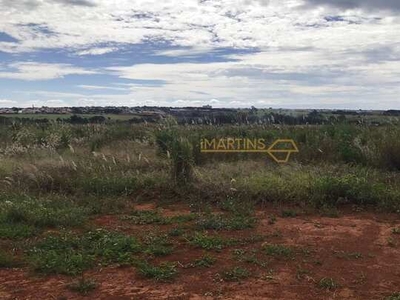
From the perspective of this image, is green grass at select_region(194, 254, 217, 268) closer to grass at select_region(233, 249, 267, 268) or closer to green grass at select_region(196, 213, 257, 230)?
grass at select_region(233, 249, 267, 268)

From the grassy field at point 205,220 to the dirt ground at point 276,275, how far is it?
0.02 meters

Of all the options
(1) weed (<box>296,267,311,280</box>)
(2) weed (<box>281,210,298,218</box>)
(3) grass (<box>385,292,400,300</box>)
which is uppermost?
(2) weed (<box>281,210,298,218</box>)

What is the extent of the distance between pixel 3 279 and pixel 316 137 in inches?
301

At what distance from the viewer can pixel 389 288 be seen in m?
3.92

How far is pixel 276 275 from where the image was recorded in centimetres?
419

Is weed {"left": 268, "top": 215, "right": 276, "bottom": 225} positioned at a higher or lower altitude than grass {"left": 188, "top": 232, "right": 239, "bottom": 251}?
higher

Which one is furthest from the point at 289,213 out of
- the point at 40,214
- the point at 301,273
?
the point at 40,214

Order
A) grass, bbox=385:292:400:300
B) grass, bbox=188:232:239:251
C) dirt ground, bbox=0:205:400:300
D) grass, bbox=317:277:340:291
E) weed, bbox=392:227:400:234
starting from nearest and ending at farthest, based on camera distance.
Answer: grass, bbox=385:292:400:300
dirt ground, bbox=0:205:400:300
grass, bbox=317:277:340:291
grass, bbox=188:232:239:251
weed, bbox=392:227:400:234

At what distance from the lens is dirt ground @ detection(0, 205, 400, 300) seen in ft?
12.5

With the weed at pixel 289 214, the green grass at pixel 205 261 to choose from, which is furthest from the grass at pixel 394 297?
the weed at pixel 289 214

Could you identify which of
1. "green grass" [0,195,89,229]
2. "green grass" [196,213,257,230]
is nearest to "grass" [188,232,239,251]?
"green grass" [196,213,257,230]

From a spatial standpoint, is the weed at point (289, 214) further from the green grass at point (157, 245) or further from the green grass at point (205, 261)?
the green grass at point (205, 261)

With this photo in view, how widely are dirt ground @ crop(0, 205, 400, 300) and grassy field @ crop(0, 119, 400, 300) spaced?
2 centimetres

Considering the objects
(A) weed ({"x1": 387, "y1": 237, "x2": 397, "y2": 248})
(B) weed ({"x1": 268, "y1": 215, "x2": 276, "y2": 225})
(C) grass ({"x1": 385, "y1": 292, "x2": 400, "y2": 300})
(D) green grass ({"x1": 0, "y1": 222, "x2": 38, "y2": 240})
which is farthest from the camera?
(B) weed ({"x1": 268, "y1": 215, "x2": 276, "y2": 225})
